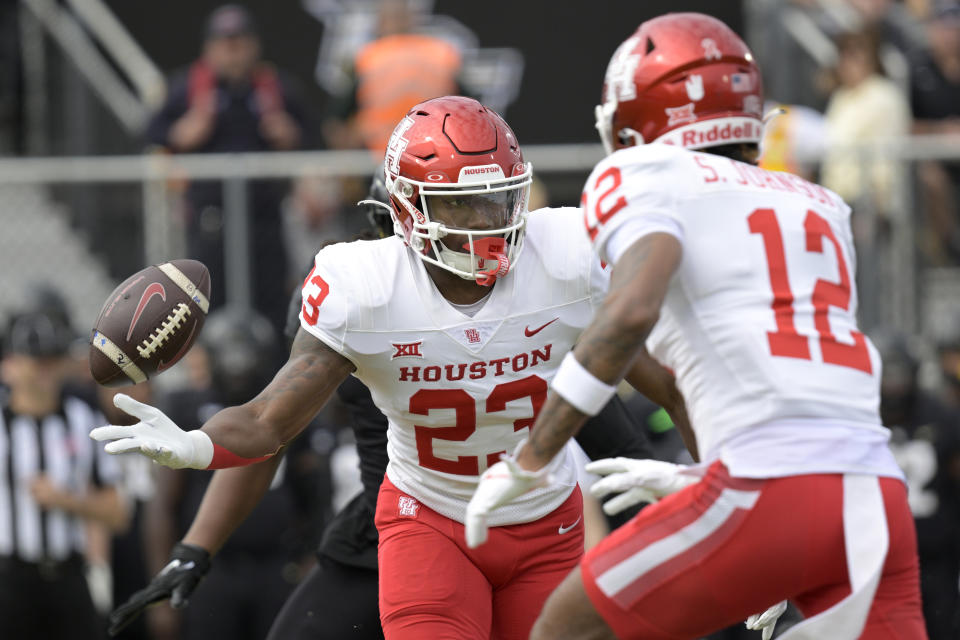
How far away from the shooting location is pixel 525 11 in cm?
1052

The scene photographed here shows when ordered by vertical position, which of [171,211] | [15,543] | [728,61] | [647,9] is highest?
[728,61]

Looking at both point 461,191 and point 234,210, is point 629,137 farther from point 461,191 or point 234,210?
point 234,210

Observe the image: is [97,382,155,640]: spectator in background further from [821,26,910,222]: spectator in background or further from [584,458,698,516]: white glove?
[584,458,698,516]: white glove

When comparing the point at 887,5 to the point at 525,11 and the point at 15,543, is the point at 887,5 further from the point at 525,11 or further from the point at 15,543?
the point at 15,543

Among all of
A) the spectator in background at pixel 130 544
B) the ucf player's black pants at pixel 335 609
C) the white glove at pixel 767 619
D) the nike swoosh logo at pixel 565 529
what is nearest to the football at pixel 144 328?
the ucf player's black pants at pixel 335 609

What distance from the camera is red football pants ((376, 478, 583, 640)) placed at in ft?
12.1

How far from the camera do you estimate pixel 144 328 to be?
3791 mm

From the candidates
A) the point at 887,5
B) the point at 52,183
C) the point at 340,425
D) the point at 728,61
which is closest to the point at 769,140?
the point at 887,5

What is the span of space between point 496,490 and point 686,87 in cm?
113

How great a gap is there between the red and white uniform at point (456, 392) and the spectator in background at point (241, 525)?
2943 millimetres

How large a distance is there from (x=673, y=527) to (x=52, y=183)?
5932 mm

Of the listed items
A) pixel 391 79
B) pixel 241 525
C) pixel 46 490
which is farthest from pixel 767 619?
pixel 391 79

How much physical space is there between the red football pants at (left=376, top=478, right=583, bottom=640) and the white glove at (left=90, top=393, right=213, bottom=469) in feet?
2.05

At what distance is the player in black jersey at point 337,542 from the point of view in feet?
14.4
